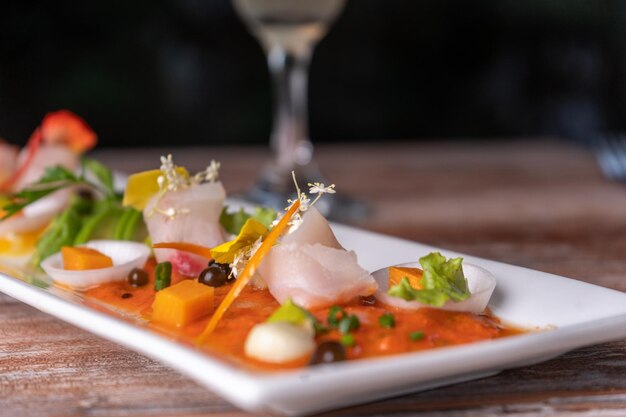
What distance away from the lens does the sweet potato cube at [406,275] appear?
5.35 ft

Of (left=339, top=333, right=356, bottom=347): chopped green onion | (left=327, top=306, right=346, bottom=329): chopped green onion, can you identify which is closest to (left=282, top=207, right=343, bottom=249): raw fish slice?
(left=327, top=306, right=346, bottom=329): chopped green onion

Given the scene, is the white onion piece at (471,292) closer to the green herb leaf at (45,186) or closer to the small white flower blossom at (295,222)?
the small white flower blossom at (295,222)

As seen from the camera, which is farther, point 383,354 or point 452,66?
point 452,66

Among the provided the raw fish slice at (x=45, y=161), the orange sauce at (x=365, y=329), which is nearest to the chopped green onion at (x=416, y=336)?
the orange sauce at (x=365, y=329)

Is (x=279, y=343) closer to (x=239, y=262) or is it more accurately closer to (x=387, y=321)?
(x=387, y=321)

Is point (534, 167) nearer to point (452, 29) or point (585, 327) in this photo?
point (452, 29)

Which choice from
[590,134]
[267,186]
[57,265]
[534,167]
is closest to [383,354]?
[57,265]

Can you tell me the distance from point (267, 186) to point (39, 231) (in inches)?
43.7

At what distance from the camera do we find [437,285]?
1.56m

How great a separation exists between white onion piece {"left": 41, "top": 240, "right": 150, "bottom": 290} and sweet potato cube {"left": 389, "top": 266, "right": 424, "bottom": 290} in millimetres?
658

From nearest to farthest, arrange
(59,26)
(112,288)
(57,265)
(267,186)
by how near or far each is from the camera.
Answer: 1. (112,288)
2. (57,265)
3. (267,186)
4. (59,26)

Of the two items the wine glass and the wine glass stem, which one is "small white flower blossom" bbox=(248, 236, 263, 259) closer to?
the wine glass

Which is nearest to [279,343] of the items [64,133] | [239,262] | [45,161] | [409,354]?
[409,354]

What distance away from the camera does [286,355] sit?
51.3 inches
